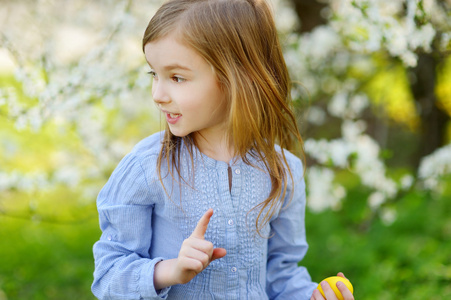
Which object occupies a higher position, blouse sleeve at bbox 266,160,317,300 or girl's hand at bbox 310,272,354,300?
blouse sleeve at bbox 266,160,317,300

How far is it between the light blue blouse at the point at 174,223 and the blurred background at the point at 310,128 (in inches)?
24.8

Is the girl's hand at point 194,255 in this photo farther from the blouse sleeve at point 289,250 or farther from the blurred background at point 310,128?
the blurred background at point 310,128

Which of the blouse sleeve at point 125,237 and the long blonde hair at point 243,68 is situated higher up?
the long blonde hair at point 243,68

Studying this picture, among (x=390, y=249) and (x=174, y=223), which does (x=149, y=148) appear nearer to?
(x=174, y=223)

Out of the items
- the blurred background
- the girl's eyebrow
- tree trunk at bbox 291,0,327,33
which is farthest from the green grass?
tree trunk at bbox 291,0,327,33

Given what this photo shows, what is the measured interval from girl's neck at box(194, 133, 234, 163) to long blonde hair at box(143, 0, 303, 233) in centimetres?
2

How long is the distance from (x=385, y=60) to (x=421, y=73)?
460 mm

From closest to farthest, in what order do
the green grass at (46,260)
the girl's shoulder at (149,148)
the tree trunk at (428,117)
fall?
the girl's shoulder at (149,148)
the green grass at (46,260)
the tree trunk at (428,117)

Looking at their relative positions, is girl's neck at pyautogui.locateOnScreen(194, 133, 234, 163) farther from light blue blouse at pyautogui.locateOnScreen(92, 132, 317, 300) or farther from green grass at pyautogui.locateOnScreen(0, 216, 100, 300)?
green grass at pyautogui.locateOnScreen(0, 216, 100, 300)

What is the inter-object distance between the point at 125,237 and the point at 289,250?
572 millimetres

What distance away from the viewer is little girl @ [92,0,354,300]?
1271mm

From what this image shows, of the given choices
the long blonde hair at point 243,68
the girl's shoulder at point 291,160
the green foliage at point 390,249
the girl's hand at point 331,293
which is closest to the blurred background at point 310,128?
the green foliage at point 390,249

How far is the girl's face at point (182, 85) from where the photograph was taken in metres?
1.25

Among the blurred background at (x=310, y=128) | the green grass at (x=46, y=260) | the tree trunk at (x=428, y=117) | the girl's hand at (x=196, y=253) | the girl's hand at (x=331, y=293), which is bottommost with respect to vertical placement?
the girl's hand at (x=331, y=293)
